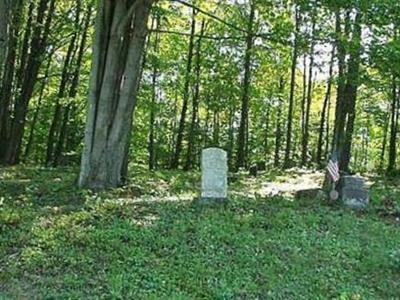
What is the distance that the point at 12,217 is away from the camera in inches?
350

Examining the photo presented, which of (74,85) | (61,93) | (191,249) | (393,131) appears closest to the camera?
(191,249)

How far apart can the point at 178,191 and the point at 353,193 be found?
4.04 metres

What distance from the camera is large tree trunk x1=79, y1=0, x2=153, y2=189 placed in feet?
41.4

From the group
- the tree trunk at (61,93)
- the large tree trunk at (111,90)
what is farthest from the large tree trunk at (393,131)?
the large tree trunk at (111,90)

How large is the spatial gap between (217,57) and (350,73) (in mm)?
12698

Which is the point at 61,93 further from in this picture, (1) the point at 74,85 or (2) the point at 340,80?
(2) the point at 340,80

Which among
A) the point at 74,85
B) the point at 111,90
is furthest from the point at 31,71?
the point at 111,90

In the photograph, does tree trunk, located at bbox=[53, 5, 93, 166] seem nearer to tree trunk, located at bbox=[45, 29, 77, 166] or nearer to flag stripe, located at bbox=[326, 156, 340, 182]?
tree trunk, located at bbox=[45, 29, 77, 166]

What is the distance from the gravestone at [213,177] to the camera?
10.9m

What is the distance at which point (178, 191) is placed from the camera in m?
13.5

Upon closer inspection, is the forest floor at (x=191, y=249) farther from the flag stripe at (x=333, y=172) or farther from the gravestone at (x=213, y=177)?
the flag stripe at (x=333, y=172)

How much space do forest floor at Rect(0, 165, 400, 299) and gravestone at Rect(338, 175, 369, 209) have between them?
0.27 metres

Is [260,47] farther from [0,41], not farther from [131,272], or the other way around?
[131,272]

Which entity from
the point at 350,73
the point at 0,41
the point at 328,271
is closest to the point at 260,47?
the point at 350,73
